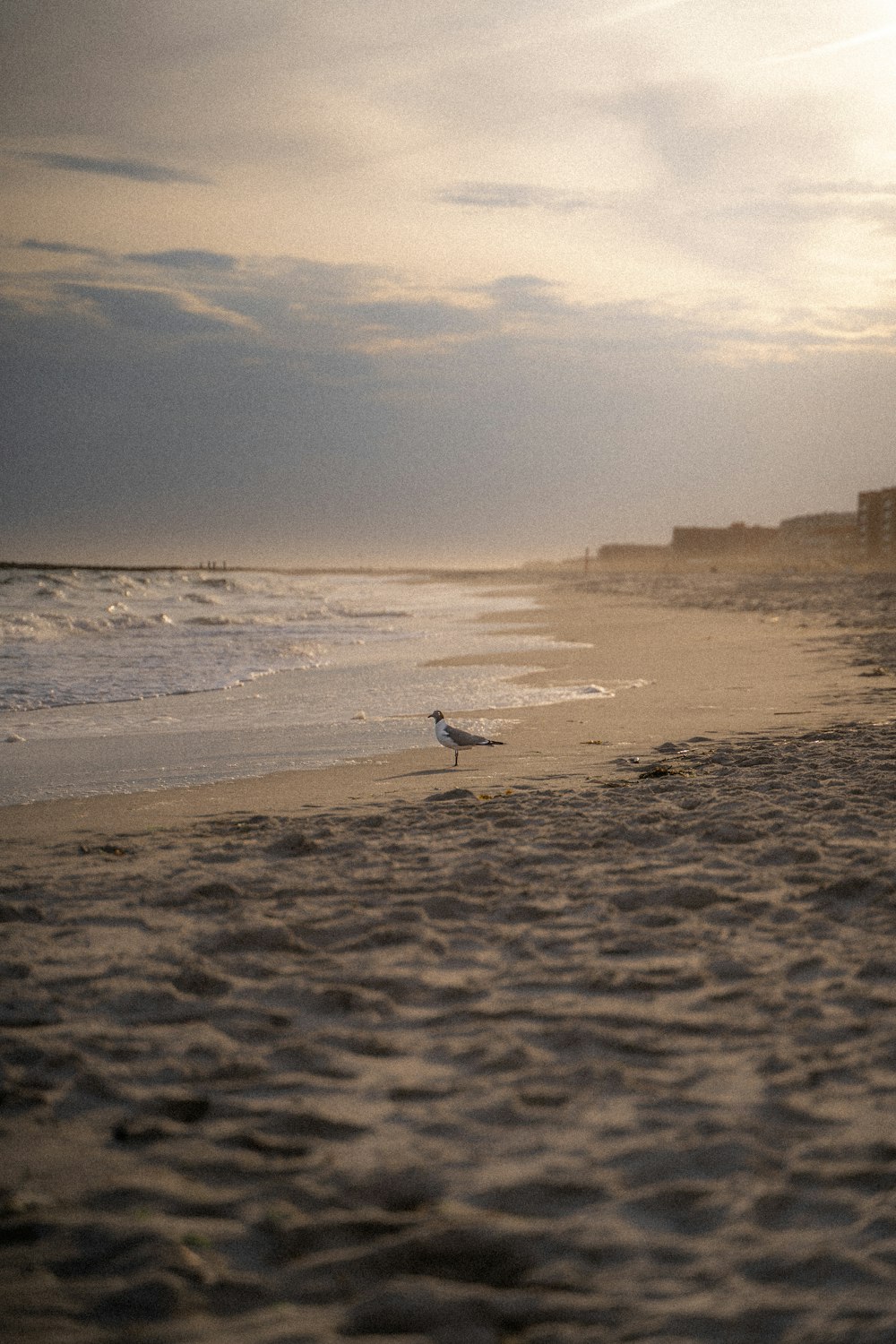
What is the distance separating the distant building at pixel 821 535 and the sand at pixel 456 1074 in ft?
388

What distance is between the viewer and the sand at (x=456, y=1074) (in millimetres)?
2365

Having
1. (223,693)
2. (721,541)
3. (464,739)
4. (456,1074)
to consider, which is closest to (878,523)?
(721,541)

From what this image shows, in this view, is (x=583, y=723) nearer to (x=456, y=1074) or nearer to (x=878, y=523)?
(x=456, y=1074)

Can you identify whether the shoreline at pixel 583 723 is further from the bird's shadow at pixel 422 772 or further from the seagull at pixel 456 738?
the seagull at pixel 456 738

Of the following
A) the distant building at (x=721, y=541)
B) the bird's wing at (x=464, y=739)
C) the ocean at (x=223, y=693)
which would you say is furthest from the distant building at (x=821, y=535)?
the bird's wing at (x=464, y=739)

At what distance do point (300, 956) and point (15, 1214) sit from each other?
5.37 ft

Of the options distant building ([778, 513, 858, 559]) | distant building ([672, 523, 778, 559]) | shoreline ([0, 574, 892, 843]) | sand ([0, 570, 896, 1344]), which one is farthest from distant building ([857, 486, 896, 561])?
sand ([0, 570, 896, 1344])

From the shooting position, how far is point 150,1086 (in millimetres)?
3223

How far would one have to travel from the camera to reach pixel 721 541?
6506 inches

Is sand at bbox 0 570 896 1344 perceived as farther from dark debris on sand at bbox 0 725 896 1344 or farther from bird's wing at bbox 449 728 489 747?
bird's wing at bbox 449 728 489 747

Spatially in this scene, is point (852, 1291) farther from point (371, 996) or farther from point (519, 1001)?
point (371, 996)

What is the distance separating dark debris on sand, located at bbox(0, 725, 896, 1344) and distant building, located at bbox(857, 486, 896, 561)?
332ft

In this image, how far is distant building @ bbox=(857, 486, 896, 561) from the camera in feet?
321

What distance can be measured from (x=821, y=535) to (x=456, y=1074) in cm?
14316
